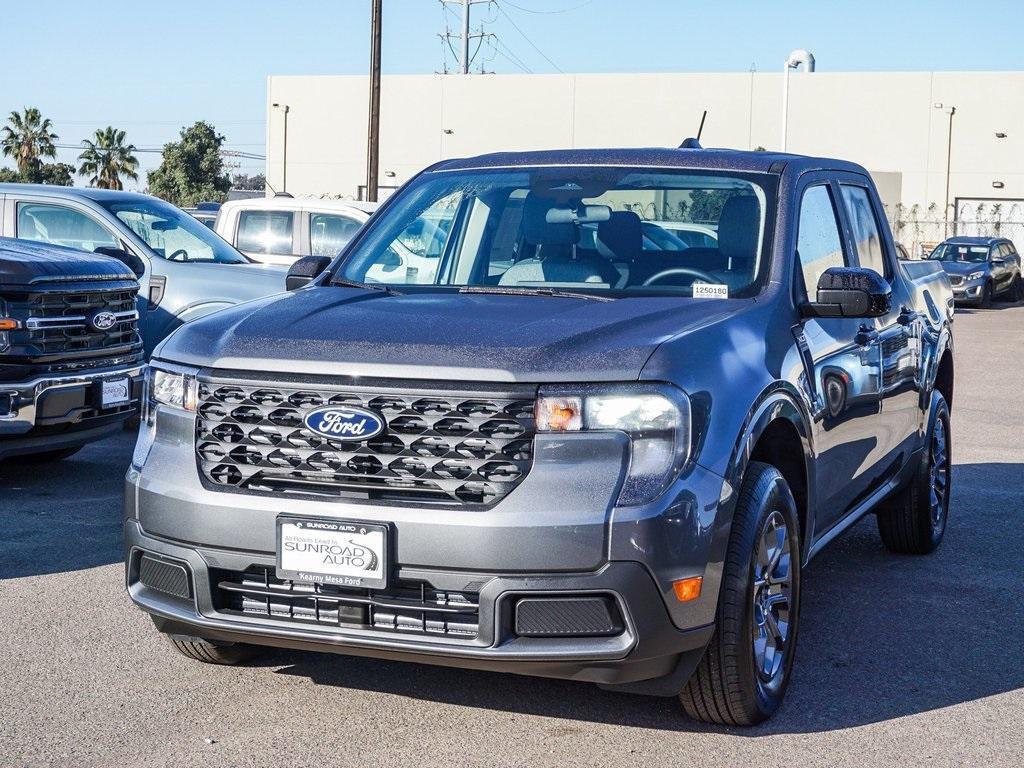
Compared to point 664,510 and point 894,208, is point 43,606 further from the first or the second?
point 894,208

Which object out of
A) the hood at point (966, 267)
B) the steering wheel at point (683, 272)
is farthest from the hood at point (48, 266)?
the hood at point (966, 267)

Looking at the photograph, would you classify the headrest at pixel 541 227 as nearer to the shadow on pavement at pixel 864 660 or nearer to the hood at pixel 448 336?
the hood at pixel 448 336

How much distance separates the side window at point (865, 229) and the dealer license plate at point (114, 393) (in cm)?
449

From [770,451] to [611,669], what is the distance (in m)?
1.11

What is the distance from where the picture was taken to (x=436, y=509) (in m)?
3.80

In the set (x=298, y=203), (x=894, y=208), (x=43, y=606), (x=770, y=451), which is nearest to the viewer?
(x=770, y=451)

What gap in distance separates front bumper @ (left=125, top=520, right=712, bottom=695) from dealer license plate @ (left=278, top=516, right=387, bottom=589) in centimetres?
9

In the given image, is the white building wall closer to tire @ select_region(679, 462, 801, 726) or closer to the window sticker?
the window sticker

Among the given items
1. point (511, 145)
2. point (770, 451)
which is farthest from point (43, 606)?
point (511, 145)

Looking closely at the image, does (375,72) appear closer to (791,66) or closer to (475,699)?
(475,699)

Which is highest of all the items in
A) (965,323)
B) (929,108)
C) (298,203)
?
(929,108)

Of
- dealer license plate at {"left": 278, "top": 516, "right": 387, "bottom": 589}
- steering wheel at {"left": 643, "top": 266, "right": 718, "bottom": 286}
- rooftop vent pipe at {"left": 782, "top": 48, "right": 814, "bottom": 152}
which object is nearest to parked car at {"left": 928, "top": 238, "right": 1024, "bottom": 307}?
rooftop vent pipe at {"left": 782, "top": 48, "right": 814, "bottom": 152}

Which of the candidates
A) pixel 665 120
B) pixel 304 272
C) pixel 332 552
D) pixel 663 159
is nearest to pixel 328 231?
pixel 304 272

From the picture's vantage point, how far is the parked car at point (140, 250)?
35.3ft
